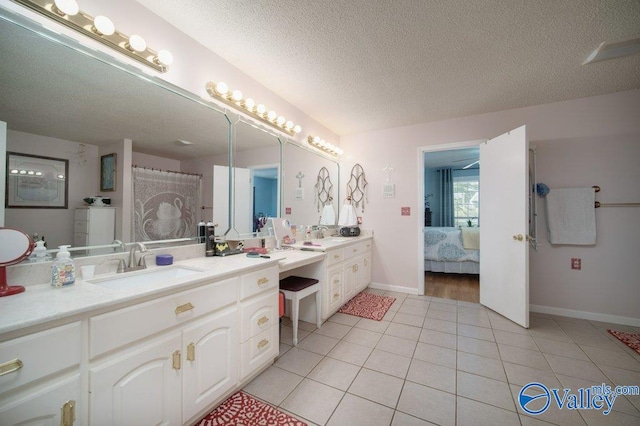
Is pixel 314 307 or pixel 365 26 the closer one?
pixel 365 26

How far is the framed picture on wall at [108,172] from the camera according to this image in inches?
55.0

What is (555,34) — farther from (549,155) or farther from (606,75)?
(549,155)

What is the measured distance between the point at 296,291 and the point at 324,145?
2.13 m

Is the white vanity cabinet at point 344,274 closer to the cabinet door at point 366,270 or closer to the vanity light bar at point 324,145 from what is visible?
the cabinet door at point 366,270

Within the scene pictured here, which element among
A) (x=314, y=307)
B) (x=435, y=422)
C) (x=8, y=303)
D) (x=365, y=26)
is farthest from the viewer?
(x=314, y=307)

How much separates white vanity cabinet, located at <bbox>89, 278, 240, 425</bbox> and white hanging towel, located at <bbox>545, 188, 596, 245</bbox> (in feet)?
11.2

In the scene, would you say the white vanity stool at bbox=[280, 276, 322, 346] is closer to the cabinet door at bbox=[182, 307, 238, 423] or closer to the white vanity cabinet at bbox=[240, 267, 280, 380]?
the white vanity cabinet at bbox=[240, 267, 280, 380]

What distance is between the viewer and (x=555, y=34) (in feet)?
5.73

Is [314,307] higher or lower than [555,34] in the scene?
lower

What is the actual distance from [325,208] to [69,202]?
2.77 meters

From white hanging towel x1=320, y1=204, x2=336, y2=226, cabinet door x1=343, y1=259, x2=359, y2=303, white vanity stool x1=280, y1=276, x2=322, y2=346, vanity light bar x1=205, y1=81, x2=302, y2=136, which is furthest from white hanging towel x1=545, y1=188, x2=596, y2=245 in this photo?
vanity light bar x1=205, y1=81, x2=302, y2=136

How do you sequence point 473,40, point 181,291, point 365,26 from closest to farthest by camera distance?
point 181,291 → point 365,26 → point 473,40

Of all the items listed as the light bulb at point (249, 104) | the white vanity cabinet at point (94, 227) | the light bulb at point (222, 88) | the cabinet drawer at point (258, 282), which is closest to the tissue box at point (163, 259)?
the white vanity cabinet at point (94, 227)

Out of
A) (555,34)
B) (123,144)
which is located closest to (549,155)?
(555,34)
